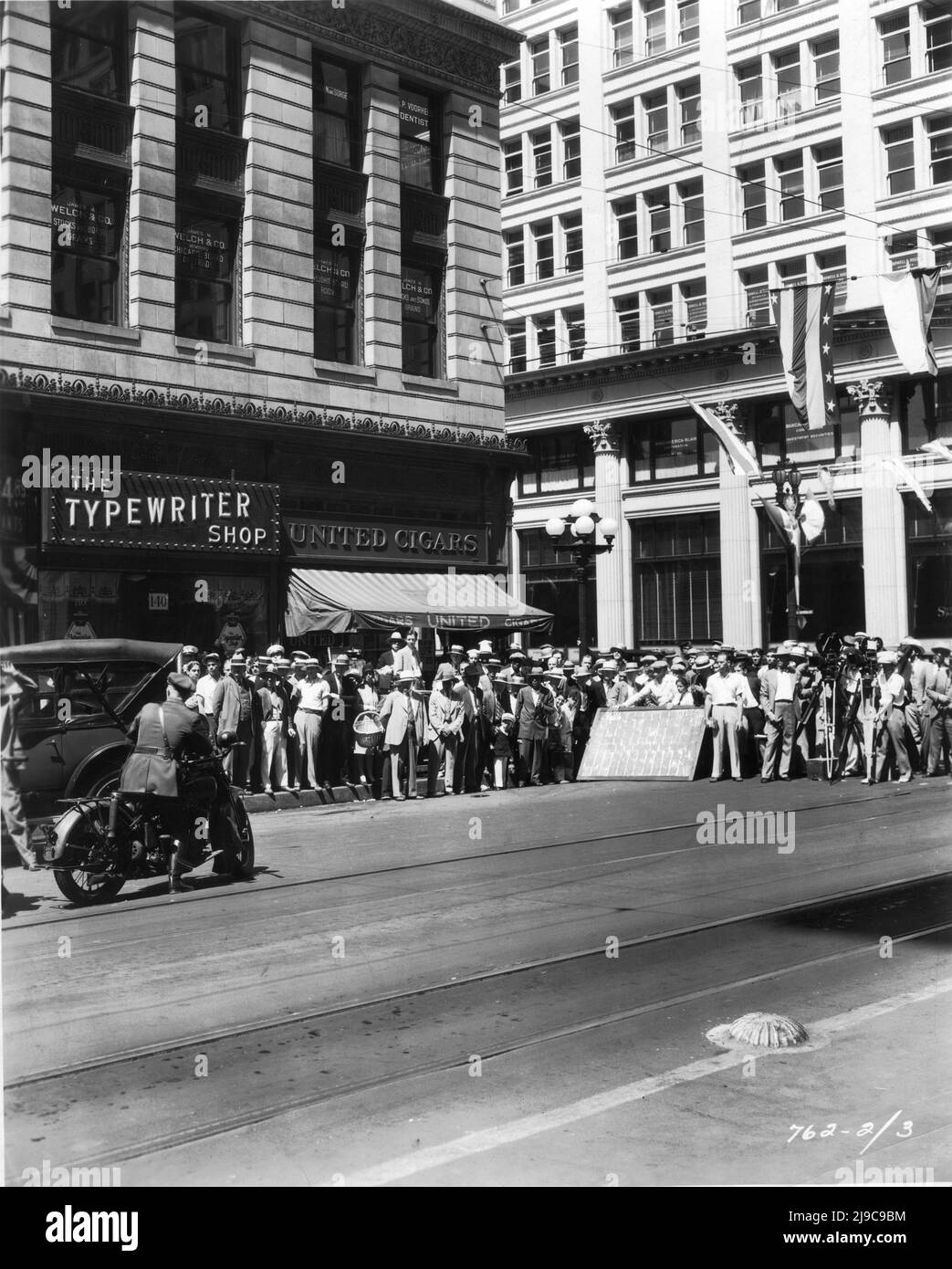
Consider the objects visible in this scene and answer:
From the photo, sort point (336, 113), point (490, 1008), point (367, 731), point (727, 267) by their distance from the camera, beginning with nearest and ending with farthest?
point (336, 113) < point (727, 267) < point (490, 1008) < point (367, 731)

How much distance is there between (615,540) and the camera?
5559 millimetres

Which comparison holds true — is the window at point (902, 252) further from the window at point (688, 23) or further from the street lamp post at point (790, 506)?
the window at point (688, 23)

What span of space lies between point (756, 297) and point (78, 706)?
318 centimetres

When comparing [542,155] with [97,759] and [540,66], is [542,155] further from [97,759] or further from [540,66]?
[97,759]

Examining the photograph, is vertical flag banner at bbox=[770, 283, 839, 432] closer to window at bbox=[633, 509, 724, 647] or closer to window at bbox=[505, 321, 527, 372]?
window at bbox=[633, 509, 724, 647]

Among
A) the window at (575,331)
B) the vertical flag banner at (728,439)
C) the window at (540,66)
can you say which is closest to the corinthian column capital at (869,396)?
the vertical flag banner at (728,439)

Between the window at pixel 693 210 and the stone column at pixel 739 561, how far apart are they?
2.36 feet

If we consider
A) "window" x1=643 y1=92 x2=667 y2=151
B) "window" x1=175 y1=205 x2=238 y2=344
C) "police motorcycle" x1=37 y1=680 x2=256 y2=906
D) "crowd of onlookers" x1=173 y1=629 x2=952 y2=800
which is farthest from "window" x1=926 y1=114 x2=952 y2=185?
"police motorcycle" x1=37 y1=680 x2=256 y2=906

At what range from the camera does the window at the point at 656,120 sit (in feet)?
17.8

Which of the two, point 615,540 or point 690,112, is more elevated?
point 690,112

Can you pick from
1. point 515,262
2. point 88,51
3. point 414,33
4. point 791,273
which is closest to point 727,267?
point 791,273

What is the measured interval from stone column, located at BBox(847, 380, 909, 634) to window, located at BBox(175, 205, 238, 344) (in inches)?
106

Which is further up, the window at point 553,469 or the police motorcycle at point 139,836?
the window at point 553,469

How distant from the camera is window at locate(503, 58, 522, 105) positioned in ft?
17.4
